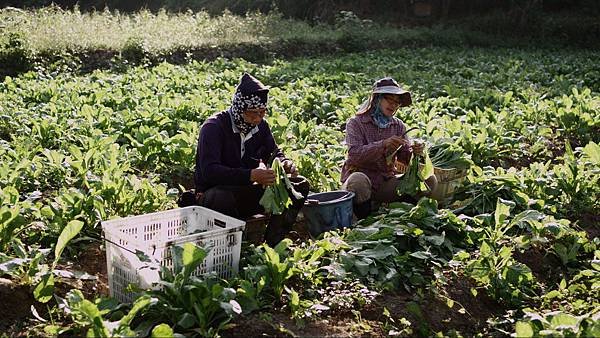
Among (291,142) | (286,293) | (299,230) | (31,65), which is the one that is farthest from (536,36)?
(286,293)

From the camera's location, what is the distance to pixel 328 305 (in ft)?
13.5

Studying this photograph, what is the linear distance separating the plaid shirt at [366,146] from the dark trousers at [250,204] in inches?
31.0

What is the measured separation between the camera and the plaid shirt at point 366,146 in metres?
5.82

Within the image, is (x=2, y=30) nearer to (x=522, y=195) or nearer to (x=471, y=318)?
(x=522, y=195)

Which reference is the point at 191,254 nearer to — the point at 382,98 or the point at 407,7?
the point at 382,98

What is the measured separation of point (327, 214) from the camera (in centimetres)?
533

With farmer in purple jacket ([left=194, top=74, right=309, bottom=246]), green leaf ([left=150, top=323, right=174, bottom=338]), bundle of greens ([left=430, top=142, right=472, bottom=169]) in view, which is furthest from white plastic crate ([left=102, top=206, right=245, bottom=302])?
bundle of greens ([left=430, top=142, right=472, bottom=169])

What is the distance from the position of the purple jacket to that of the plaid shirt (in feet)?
2.32

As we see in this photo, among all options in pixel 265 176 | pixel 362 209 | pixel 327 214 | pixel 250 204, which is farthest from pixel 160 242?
pixel 362 209

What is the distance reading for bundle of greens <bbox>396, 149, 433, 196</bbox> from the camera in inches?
223

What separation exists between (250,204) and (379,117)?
1393mm

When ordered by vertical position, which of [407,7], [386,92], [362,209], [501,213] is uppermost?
[386,92]

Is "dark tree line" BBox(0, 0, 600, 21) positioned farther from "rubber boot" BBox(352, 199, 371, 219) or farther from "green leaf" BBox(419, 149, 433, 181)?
"rubber boot" BBox(352, 199, 371, 219)

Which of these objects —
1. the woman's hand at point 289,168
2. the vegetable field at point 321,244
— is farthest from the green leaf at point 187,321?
the woman's hand at point 289,168
